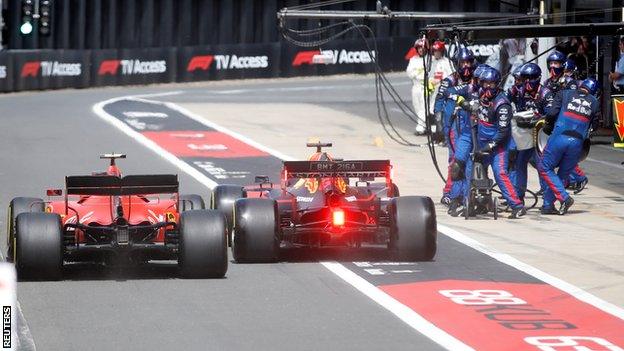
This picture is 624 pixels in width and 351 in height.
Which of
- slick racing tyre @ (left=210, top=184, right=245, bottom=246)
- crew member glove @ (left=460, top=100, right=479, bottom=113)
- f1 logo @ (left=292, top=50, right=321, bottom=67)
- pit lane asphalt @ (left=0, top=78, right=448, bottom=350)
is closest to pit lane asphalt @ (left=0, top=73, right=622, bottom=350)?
pit lane asphalt @ (left=0, top=78, right=448, bottom=350)

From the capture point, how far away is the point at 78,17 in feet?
173

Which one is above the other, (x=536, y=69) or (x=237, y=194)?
(x=536, y=69)

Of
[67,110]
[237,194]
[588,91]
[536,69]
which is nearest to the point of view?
[237,194]

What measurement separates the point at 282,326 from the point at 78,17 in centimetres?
4098

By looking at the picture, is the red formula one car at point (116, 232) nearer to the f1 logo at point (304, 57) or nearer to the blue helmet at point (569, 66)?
the blue helmet at point (569, 66)

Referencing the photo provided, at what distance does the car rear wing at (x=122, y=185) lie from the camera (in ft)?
50.0

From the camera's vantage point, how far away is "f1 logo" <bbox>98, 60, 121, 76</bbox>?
4684 cm

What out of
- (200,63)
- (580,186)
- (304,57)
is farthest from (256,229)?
(304,57)

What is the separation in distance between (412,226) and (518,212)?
4.79 m

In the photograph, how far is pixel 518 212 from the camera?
67.6 ft

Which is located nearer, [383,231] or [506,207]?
[383,231]

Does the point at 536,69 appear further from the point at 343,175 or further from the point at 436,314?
the point at 436,314

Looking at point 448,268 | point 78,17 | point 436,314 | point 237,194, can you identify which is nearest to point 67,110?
point 78,17

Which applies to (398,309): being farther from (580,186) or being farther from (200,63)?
(200,63)
